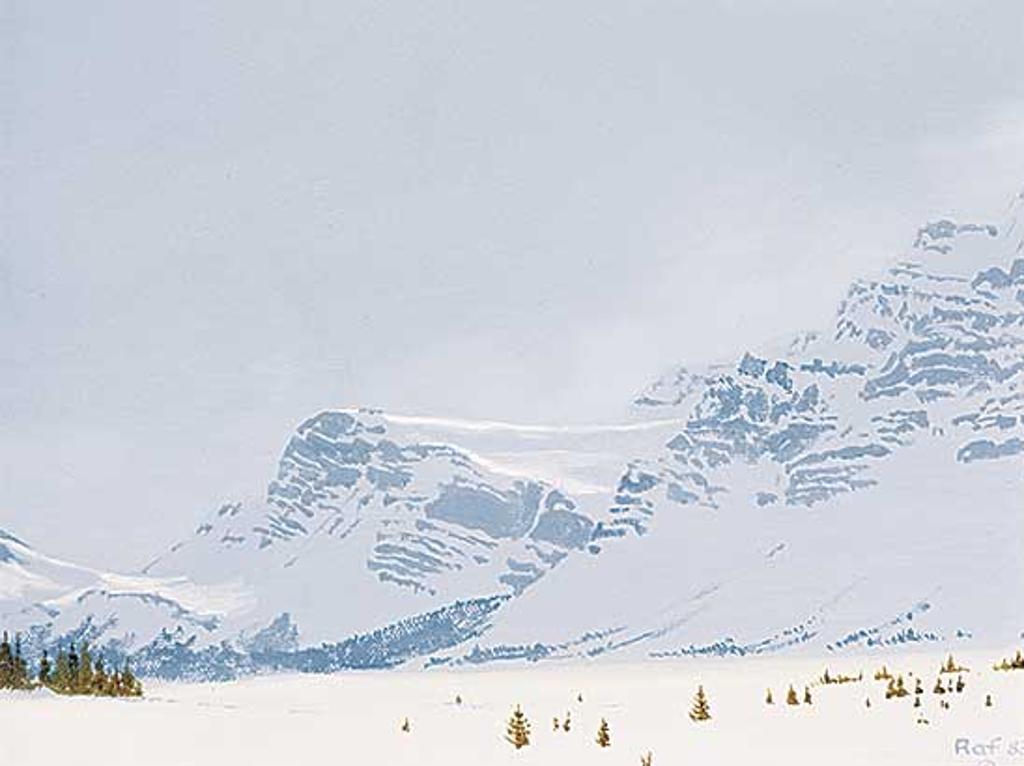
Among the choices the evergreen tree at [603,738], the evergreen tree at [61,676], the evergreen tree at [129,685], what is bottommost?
the evergreen tree at [603,738]

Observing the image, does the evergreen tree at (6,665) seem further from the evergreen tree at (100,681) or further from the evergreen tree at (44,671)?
the evergreen tree at (100,681)

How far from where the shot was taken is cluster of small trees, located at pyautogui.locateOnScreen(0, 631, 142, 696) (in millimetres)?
27203

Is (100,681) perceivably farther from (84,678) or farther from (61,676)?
(61,676)

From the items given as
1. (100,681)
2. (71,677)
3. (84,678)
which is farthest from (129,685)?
(71,677)

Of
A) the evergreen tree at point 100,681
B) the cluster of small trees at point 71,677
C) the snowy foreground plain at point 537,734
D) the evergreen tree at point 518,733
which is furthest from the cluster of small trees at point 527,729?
the cluster of small trees at point 71,677

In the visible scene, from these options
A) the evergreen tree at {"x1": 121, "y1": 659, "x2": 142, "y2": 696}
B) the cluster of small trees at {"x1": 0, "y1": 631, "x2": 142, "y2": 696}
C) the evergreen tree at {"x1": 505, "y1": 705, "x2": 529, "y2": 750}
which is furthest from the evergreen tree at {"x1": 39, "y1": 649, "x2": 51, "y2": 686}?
the evergreen tree at {"x1": 505, "y1": 705, "x2": 529, "y2": 750}

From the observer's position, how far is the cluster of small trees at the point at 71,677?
89.2 feet

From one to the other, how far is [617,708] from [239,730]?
7.29 metres

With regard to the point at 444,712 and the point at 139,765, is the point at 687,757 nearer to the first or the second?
the point at 139,765

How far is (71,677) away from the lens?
105 feet

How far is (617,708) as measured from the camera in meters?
23.7

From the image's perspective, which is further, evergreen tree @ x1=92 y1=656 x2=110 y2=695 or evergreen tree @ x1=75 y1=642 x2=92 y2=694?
evergreen tree @ x1=75 y1=642 x2=92 y2=694

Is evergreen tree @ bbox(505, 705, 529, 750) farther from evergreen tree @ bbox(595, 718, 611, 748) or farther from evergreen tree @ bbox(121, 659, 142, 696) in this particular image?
evergreen tree @ bbox(121, 659, 142, 696)

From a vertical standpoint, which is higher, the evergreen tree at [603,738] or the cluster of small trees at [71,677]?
the cluster of small trees at [71,677]
